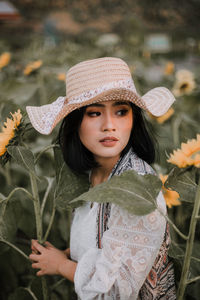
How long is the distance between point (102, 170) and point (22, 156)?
0.26 meters

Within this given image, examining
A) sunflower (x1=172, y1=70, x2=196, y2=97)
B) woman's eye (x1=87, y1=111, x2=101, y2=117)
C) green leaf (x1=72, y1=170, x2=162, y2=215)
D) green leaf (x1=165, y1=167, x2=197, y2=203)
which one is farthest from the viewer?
sunflower (x1=172, y1=70, x2=196, y2=97)

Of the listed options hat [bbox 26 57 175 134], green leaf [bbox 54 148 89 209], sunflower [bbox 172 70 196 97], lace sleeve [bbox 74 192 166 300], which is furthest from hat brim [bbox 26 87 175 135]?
sunflower [bbox 172 70 196 97]

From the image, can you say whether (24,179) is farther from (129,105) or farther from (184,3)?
(184,3)

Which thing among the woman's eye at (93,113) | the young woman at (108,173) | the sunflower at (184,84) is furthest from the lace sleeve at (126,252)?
the sunflower at (184,84)

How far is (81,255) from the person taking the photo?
0.84 m

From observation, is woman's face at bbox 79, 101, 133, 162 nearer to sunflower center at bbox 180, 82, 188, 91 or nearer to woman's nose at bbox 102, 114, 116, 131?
woman's nose at bbox 102, 114, 116, 131

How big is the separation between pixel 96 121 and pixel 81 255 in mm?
337

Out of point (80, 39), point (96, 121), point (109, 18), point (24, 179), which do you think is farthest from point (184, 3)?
point (96, 121)

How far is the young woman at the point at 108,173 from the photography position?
70 cm

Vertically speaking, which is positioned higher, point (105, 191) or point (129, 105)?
point (129, 105)

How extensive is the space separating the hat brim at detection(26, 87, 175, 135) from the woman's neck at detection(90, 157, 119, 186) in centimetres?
17

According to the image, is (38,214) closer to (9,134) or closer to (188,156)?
(9,134)

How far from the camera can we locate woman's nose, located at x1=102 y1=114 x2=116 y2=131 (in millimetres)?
775

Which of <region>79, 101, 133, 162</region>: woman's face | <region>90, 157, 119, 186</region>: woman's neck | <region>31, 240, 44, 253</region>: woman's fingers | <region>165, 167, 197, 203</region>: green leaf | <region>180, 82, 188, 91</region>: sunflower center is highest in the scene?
<region>180, 82, 188, 91</region>: sunflower center
